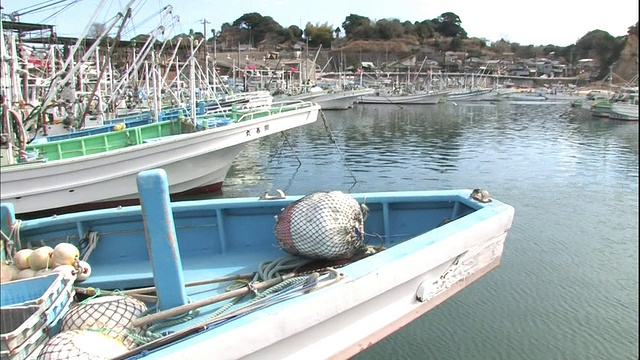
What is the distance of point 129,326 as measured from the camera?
12.6 feet

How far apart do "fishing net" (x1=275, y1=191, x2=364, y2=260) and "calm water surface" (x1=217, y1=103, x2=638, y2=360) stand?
1.54m

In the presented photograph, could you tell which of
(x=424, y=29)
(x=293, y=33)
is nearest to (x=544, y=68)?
(x=424, y=29)

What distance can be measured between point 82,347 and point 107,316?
60 centimetres

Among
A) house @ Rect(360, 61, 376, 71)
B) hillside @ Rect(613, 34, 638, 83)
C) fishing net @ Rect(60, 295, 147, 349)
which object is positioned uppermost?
house @ Rect(360, 61, 376, 71)

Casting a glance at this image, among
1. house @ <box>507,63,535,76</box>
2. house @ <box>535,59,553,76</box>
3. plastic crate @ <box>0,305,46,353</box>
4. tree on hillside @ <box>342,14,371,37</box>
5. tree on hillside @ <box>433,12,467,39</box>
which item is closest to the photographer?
plastic crate @ <box>0,305,46,353</box>

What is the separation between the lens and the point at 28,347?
11.3ft

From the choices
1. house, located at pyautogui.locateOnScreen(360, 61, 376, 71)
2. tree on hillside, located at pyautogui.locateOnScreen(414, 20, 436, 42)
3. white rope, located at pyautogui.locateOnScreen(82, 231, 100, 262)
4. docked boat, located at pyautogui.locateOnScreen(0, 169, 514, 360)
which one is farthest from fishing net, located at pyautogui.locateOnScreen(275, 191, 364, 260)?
tree on hillside, located at pyautogui.locateOnScreen(414, 20, 436, 42)

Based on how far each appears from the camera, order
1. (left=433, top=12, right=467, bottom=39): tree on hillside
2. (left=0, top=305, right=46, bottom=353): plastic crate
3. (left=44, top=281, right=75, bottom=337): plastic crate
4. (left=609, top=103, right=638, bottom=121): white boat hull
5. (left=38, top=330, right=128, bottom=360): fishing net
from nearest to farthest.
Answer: (left=38, top=330, right=128, bottom=360): fishing net, (left=0, top=305, right=46, bottom=353): plastic crate, (left=44, top=281, right=75, bottom=337): plastic crate, (left=609, top=103, right=638, bottom=121): white boat hull, (left=433, top=12, right=467, bottom=39): tree on hillside

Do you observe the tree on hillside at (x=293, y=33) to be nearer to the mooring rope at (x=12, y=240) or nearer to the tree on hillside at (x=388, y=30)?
the tree on hillside at (x=388, y=30)

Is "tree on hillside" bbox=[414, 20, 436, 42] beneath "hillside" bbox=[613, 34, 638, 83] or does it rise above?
above

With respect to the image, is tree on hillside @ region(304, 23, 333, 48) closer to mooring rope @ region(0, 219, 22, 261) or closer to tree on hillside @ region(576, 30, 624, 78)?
tree on hillside @ region(576, 30, 624, 78)

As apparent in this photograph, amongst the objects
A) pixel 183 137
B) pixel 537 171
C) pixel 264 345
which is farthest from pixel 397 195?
pixel 537 171

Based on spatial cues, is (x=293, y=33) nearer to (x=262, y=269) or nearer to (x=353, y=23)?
(x=353, y=23)

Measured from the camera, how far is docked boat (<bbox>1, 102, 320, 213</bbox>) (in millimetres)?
10625
